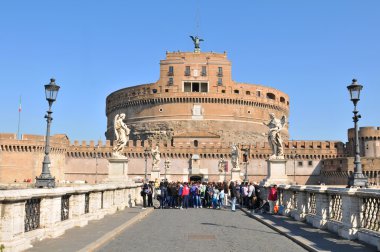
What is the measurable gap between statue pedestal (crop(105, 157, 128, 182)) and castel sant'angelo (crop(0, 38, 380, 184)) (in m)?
38.1

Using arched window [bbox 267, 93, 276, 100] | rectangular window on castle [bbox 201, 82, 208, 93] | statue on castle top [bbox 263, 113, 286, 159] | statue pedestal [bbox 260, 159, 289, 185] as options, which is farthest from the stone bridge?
arched window [bbox 267, 93, 276, 100]

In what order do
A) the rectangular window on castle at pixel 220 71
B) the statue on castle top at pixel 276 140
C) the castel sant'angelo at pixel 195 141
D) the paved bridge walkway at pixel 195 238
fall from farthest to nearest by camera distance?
the rectangular window on castle at pixel 220 71
the castel sant'angelo at pixel 195 141
the statue on castle top at pixel 276 140
the paved bridge walkway at pixel 195 238

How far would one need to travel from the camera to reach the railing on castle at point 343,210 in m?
7.71

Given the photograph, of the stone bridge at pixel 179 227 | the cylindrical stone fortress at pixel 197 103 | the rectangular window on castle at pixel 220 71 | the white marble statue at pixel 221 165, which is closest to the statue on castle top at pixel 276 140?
the stone bridge at pixel 179 227

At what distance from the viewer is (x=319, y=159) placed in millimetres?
64875

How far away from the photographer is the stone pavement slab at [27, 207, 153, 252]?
729 cm

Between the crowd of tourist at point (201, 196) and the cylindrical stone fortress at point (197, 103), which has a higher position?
the cylindrical stone fortress at point (197, 103)

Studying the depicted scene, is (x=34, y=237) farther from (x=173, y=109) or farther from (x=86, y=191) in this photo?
(x=173, y=109)

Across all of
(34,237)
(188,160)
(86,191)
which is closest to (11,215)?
(34,237)

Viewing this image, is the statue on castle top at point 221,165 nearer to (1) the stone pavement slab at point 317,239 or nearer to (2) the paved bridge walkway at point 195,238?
(2) the paved bridge walkway at point 195,238

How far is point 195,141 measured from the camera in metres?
66.0

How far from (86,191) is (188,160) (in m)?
52.3

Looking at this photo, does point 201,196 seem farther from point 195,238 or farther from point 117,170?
point 195,238

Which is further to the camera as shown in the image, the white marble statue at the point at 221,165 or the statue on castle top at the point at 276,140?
the white marble statue at the point at 221,165
